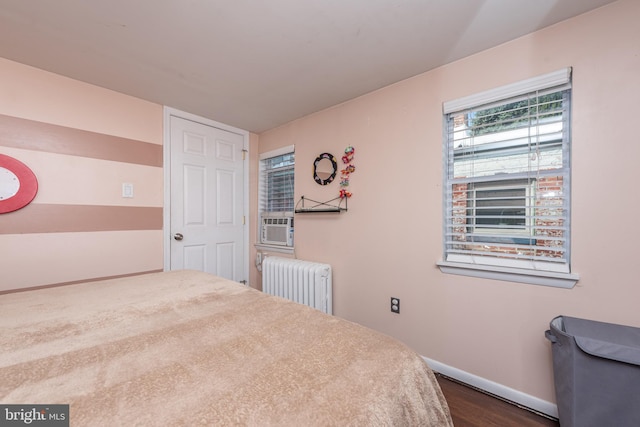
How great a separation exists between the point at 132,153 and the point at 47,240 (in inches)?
35.9

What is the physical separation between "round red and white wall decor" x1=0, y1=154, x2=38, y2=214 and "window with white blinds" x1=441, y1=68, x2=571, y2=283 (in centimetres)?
300

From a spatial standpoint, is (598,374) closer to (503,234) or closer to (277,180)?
(503,234)

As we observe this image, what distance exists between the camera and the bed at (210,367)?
573 mm

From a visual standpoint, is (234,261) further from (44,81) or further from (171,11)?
(171,11)

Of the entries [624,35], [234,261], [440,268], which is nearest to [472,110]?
[624,35]

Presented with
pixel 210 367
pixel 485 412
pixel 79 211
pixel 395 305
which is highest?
pixel 79 211

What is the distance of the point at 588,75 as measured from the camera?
4.46 ft

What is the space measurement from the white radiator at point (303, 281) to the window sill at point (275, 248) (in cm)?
20

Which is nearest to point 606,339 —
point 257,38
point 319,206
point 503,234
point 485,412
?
point 503,234

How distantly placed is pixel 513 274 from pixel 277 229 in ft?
7.43

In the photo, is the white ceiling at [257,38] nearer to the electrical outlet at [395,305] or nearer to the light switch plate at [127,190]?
the light switch plate at [127,190]

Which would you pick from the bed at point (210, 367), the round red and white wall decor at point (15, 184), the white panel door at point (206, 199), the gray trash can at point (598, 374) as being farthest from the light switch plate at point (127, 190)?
the gray trash can at point (598, 374)

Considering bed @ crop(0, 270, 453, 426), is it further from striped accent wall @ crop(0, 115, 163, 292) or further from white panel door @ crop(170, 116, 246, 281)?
white panel door @ crop(170, 116, 246, 281)

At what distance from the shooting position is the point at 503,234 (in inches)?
64.8
